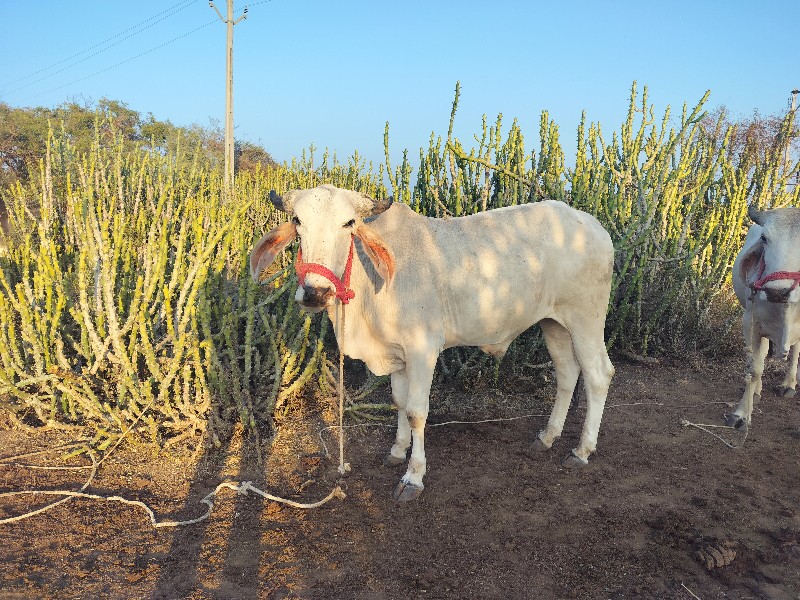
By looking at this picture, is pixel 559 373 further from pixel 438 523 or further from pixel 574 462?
pixel 438 523

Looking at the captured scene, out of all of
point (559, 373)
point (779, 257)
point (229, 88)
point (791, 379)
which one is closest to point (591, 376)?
point (559, 373)

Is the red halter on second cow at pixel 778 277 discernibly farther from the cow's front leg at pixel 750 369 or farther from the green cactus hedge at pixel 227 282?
the green cactus hedge at pixel 227 282

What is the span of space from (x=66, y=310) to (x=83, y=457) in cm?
123

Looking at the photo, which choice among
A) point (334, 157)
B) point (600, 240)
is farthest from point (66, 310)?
point (334, 157)

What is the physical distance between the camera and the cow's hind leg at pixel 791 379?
521cm

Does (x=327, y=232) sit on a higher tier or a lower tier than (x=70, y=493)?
higher

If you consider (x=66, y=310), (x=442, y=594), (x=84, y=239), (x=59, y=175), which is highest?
(x=59, y=175)

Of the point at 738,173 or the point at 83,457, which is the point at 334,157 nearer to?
the point at 738,173

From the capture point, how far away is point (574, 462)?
376 centimetres

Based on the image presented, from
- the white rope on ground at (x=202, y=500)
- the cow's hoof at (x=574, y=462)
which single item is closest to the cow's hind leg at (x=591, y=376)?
the cow's hoof at (x=574, y=462)

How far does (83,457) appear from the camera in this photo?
3.61 m

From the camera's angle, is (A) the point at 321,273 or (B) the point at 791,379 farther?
(B) the point at 791,379

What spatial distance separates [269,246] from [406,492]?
58.6 inches

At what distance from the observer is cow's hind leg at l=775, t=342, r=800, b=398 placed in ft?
17.1
